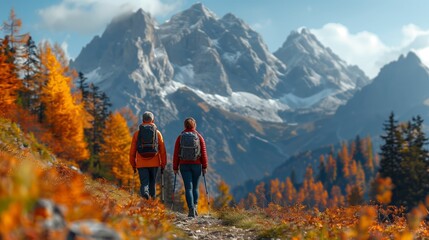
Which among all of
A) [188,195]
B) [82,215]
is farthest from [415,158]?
[82,215]

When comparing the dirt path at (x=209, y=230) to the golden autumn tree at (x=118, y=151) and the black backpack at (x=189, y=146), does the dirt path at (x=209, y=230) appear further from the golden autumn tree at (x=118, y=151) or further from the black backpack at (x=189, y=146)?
the golden autumn tree at (x=118, y=151)

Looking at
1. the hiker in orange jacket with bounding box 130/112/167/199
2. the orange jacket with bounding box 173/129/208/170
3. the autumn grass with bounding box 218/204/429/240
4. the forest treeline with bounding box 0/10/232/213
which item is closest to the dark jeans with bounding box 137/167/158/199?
the hiker in orange jacket with bounding box 130/112/167/199

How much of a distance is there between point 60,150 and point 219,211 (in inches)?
926

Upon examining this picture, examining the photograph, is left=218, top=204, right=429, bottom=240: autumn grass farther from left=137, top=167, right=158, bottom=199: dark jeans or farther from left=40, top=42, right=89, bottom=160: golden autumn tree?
left=40, top=42, right=89, bottom=160: golden autumn tree

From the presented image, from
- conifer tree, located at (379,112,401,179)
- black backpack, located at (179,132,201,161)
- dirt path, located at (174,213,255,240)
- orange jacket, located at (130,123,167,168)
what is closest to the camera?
dirt path, located at (174,213,255,240)

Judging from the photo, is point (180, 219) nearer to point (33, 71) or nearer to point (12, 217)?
point (12, 217)

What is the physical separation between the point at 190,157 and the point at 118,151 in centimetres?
3296

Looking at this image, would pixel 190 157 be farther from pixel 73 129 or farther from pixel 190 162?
pixel 73 129

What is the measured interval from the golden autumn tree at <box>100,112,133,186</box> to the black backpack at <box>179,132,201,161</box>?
31.6m

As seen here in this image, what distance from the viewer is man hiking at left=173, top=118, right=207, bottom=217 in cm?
Answer: 1177

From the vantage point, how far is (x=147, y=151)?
1223cm

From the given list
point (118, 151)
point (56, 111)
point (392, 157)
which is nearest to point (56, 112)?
point (56, 111)

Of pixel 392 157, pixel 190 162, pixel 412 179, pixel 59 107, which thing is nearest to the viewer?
pixel 190 162

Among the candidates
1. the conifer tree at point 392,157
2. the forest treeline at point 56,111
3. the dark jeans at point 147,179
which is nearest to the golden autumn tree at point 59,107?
the forest treeline at point 56,111
